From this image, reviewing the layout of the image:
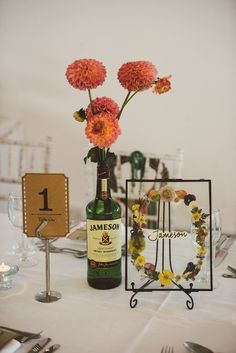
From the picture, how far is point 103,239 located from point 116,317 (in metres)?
0.18

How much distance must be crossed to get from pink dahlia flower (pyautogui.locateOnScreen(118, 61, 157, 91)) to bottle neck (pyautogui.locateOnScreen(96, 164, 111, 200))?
0.63 feet

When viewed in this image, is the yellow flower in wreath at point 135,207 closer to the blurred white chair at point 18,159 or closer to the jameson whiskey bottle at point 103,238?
the jameson whiskey bottle at point 103,238

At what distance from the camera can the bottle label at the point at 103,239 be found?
1.01 metres

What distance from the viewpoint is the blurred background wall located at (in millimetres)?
2236

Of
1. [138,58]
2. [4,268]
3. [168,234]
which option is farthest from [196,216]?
[138,58]

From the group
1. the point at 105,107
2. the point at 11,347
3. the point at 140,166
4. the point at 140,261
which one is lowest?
the point at 11,347

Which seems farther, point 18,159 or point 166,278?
point 18,159

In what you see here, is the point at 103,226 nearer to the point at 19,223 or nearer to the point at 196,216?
the point at 196,216

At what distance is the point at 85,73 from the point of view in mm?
968

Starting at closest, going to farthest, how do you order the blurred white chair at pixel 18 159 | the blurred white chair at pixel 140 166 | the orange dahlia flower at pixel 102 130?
the orange dahlia flower at pixel 102 130
the blurred white chair at pixel 140 166
the blurred white chair at pixel 18 159

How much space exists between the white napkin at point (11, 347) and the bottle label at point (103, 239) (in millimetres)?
277

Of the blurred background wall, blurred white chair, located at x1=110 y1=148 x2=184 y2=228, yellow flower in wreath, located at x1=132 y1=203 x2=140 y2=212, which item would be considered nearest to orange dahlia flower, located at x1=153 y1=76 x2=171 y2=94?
yellow flower in wreath, located at x1=132 y1=203 x2=140 y2=212

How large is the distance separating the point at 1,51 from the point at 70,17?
487 mm

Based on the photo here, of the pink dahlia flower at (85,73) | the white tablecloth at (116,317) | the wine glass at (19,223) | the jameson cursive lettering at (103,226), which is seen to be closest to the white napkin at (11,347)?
the white tablecloth at (116,317)
